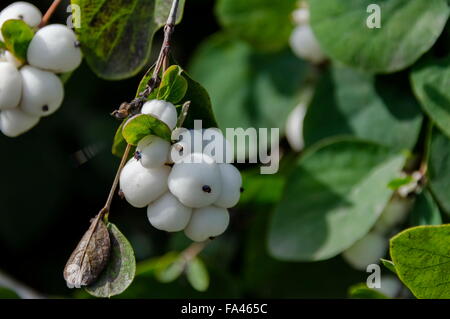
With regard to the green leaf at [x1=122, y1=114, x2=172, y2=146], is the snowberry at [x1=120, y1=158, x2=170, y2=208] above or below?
below

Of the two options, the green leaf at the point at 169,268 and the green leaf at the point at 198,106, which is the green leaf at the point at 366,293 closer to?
the green leaf at the point at 198,106

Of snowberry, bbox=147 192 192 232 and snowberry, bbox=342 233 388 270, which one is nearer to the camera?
snowberry, bbox=147 192 192 232

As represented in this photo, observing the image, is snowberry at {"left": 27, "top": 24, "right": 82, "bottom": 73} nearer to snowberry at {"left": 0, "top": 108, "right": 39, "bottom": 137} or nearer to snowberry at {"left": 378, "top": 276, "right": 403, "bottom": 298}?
snowberry at {"left": 0, "top": 108, "right": 39, "bottom": 137}

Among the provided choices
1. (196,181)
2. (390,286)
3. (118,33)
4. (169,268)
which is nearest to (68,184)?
(169,268)

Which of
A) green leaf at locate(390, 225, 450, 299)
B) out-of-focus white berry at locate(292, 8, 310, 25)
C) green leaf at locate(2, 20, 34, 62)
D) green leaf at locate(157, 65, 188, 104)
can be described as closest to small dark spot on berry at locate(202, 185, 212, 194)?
green leaf at locate(157, 65, 188, 104)

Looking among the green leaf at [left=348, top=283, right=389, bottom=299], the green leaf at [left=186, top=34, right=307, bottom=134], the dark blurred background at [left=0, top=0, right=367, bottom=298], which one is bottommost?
the dark blurred background at [left=0, top=0, right=367, bottom=298]
